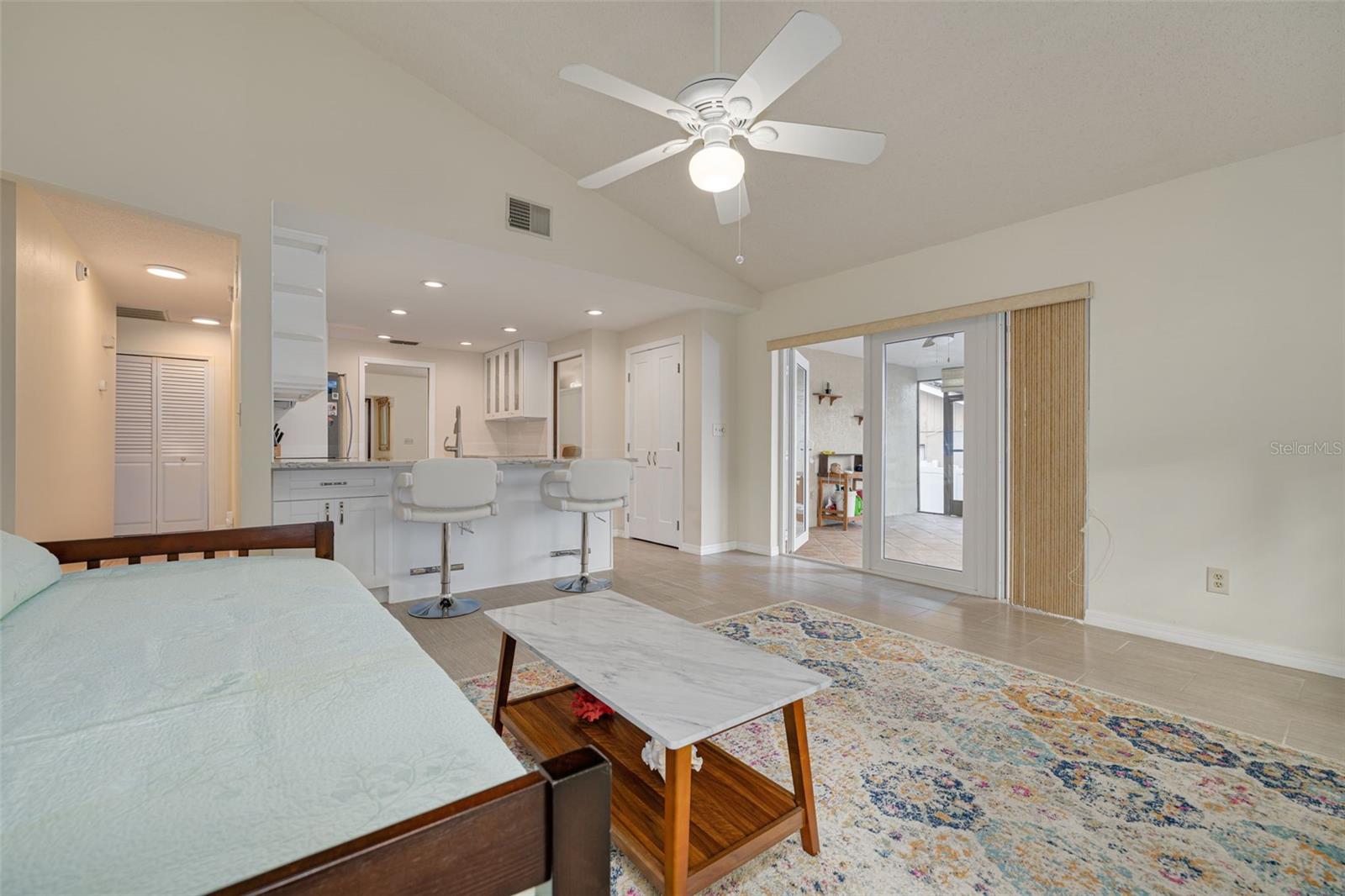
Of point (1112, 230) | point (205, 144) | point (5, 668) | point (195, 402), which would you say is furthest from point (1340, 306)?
point (195, 402)

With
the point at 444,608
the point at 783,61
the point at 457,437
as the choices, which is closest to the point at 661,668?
the point at 783,61

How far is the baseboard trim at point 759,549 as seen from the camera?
5.17 m

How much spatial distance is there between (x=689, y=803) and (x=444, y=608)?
8.62ft

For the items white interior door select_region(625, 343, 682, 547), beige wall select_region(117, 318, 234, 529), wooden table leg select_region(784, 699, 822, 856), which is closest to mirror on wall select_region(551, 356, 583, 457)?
white interior door select_region(625, 343, 682, 547)

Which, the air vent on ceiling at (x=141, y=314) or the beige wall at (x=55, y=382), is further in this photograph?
the air vent on ceiling at (x=141, y=314)

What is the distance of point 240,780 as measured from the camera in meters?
0.61

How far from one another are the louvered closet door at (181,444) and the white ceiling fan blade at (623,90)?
21.6 feet

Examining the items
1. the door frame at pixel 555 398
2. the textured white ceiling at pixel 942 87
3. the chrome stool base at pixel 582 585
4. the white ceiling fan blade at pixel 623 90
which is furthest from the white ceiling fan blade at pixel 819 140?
the door frame at pixel 555 398

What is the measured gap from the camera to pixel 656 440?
5805 mm

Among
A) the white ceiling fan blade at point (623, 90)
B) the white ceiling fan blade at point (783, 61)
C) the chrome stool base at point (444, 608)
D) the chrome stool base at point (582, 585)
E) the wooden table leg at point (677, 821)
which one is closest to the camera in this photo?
the wooden table leg at point (677, 821)

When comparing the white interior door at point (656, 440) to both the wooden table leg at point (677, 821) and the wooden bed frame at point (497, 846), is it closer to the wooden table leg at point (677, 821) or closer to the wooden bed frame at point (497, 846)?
the wooden table leg at point (677, 821)

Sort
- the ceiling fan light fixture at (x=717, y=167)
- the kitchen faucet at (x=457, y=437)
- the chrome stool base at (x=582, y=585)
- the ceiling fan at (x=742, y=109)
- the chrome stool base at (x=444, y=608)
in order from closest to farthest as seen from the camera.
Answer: the ceiling fan at (x=742, y=109) < the ceiling fan light fixture at (x=717, y=167) < the chrome stool base at (x=444, y=608) < the chrome stool base at (x=582, y=585) < the kitchen faucet at (x=457, y=437)

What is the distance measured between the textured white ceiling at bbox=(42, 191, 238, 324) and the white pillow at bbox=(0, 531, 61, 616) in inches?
81.0

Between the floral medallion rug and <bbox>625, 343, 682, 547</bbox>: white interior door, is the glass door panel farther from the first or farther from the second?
<bbox>625, 343, 682, 547</bbox>: white interior door
